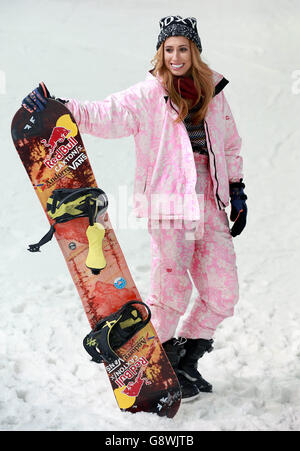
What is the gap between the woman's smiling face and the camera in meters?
2.95

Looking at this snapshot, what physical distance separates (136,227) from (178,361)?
118 inches

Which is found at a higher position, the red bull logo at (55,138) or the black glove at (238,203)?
the red bull logo at (55,138)

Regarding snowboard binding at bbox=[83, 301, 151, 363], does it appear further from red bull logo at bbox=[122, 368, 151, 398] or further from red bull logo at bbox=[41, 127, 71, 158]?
red bull logo at bbox=[41, 127, 71, 158]

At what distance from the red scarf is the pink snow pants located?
1.04 feet

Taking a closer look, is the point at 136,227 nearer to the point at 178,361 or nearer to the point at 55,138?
the point at 178,361

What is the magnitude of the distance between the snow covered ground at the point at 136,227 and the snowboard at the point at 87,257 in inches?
6.2

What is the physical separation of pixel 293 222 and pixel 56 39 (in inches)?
221

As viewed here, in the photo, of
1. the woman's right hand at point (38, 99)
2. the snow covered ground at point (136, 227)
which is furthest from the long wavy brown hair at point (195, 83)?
the snow covered ground at point (136, 227)

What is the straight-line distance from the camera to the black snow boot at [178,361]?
329 centimetres

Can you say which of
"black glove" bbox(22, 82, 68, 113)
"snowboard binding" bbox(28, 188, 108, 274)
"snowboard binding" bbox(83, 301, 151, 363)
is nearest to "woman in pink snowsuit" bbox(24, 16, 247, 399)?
"black glove" bbox(22, 82, 68, 113)

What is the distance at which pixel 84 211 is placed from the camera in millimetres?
2977

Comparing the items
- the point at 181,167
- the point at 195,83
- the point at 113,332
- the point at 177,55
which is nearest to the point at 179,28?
the point at 177,55

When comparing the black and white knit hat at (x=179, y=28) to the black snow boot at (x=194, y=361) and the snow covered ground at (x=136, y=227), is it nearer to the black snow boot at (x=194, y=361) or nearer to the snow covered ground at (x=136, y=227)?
the black snow boot at (x=194, y=361)

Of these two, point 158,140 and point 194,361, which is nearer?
point 158,140
